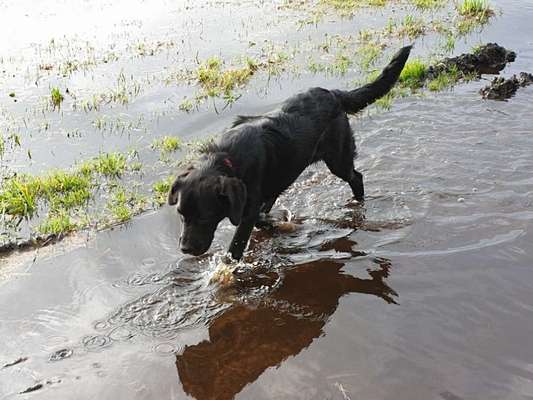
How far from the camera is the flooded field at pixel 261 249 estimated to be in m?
3.91

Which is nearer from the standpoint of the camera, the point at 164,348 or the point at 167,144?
the point at 164,348

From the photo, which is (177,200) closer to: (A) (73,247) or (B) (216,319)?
(B) (216,319)

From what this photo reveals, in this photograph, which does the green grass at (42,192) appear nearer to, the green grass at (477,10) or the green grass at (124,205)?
the green grass at (124,205)

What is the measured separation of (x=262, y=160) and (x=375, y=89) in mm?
1987

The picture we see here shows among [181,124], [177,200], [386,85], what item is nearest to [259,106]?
[181,124]

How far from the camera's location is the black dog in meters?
4.39

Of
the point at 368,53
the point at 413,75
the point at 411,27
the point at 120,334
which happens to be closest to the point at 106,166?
the point at 120,334

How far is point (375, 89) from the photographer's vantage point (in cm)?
624

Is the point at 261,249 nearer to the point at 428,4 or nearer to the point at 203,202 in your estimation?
A: the point at 203,202

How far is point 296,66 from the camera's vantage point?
417 inches

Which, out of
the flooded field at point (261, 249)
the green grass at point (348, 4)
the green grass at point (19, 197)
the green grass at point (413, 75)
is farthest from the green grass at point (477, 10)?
the green grass at point (19, 197)

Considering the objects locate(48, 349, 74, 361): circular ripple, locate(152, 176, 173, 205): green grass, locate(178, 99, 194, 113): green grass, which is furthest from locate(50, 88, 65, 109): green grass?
locate(48, 349, 74, 361): circular ripple

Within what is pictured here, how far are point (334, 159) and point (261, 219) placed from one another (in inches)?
42.5

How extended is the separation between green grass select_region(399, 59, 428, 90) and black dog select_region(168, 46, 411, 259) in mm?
3425
